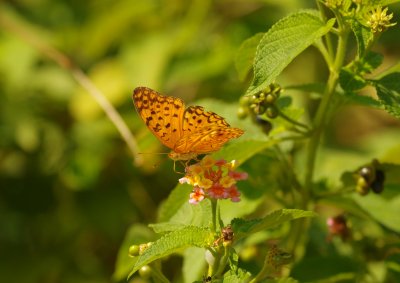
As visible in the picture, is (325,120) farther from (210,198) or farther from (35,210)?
(35,210)

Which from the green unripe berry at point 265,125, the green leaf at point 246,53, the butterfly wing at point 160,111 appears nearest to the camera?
the butterfly wing at point 160,111

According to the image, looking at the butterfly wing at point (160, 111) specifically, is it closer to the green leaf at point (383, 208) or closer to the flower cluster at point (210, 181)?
the flower cluster at point (210, 181)

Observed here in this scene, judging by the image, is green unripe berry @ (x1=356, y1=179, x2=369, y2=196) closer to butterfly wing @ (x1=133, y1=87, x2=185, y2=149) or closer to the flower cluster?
the flower cluster

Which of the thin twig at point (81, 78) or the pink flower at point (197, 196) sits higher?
the thin twig at point (81, 78)

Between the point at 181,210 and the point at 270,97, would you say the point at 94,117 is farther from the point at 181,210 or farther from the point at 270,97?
the point at 270,97

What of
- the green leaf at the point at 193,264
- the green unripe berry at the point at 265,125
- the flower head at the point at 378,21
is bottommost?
the green leaf at the point at 193,264

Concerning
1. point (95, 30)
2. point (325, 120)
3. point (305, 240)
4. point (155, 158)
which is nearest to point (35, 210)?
point (155, 158)

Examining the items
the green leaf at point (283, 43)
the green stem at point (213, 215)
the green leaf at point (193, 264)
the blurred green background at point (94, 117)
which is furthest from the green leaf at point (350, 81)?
the blurred green background at point (94, 117)
